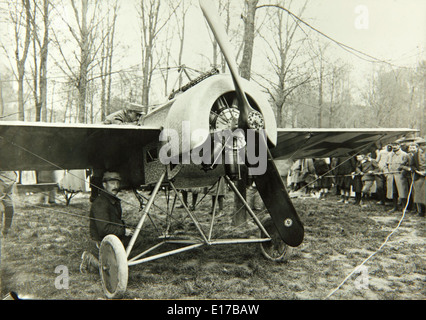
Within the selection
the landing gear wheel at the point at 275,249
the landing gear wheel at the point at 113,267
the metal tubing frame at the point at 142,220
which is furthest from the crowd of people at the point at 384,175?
the landing gear wheel at the point at 113,267

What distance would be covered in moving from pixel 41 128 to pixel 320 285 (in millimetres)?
3970

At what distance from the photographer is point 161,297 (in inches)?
141

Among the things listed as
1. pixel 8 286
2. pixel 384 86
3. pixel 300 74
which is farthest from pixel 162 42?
pixel 8 286

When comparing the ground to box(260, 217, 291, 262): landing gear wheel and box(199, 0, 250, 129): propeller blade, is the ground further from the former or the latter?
box(199, 0, 250, 129): propeller blade

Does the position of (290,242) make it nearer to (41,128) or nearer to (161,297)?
(161,297)

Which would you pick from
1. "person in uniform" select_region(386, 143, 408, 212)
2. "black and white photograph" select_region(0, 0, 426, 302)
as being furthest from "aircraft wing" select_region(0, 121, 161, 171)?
"person in uniform" select_region(386, 143, 408, 212)

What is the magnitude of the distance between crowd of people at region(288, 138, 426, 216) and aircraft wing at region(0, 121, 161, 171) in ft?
15.4

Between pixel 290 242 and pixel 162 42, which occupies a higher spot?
pixel 162 42

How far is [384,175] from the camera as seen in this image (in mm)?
10555

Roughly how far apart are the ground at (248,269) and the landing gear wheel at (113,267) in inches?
8.5

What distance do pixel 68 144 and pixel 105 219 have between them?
4.11 feet

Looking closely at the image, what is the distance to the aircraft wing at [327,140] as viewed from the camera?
16.8 feet

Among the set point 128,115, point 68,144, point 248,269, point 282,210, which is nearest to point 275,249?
point 248,269
